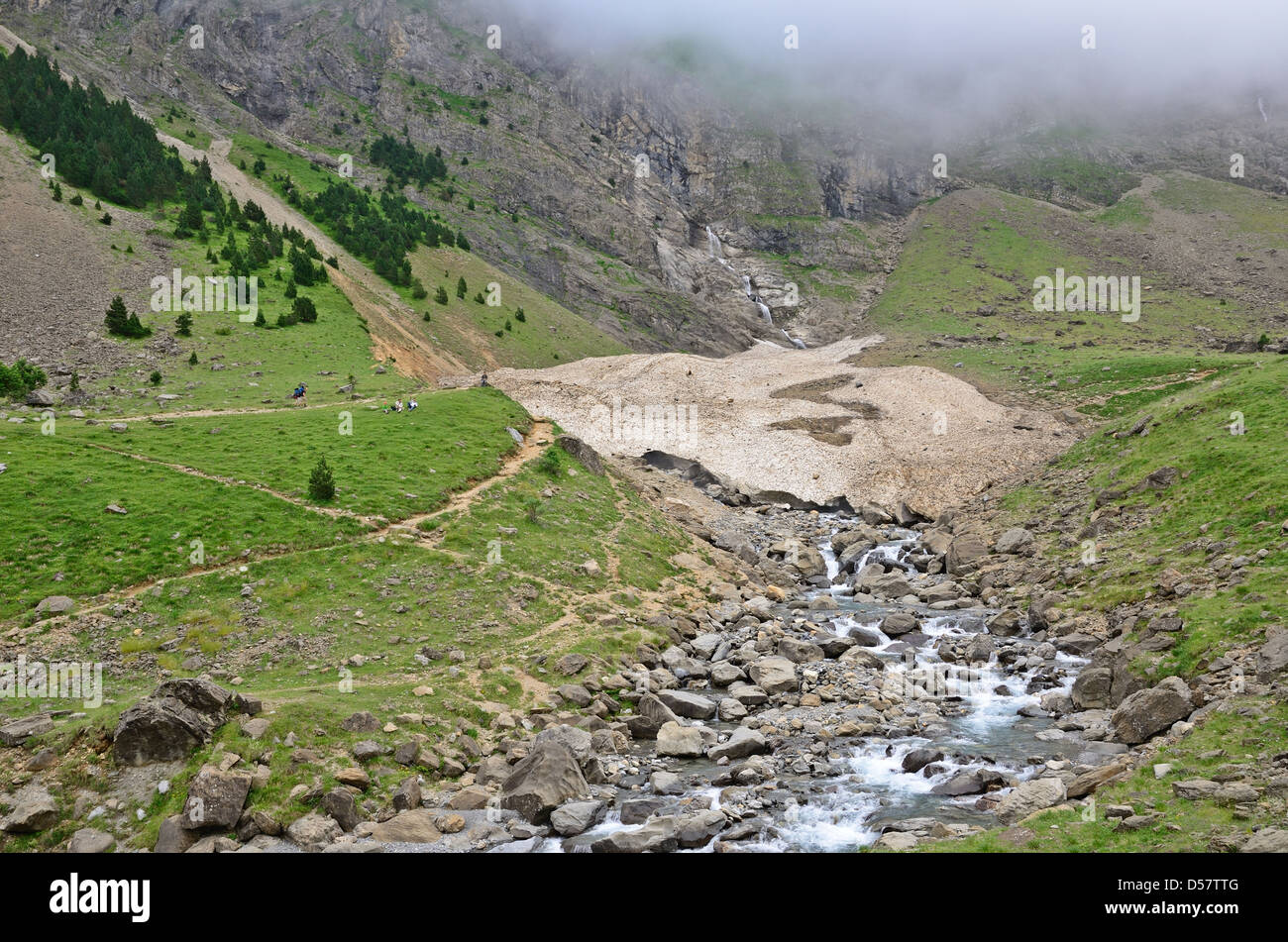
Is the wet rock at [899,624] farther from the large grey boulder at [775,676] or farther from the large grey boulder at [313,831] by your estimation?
the large grey boulder at [313,831]

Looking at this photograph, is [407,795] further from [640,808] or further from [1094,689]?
[1094,689]

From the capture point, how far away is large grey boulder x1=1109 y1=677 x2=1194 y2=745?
19.0 metres

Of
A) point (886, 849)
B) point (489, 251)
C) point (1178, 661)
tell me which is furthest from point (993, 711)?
point (489, 251)

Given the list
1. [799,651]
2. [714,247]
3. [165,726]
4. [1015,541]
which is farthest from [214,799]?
[714,247]

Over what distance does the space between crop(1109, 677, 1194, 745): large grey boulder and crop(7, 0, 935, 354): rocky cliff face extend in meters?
94.9

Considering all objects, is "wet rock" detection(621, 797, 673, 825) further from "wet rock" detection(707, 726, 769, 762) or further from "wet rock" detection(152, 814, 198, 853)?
"wet rock" detection(152, 814, 198, 853)

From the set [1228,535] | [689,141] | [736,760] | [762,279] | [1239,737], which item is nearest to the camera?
[1239,737]

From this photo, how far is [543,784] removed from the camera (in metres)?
18.3

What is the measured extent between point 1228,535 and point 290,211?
112 m

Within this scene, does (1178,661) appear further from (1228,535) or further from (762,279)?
(762,279)

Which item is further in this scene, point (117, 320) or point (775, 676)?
point (117, 320)

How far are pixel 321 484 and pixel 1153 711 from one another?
3051cm

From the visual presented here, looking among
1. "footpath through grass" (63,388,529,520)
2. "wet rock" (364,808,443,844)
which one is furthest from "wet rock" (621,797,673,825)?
"footpath through grass" (63,388,529,520)

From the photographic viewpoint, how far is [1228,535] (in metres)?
27.2
